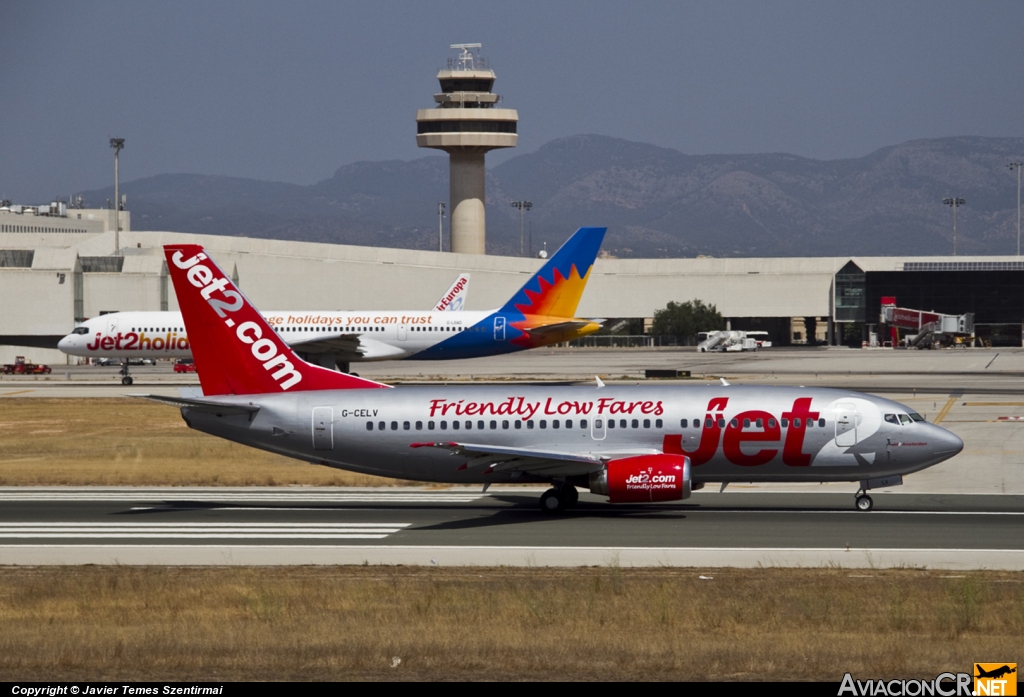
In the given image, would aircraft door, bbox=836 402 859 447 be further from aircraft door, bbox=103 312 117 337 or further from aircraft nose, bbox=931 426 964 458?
aircraft door, bbox=103 312 117 337

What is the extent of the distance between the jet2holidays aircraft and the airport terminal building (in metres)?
68.2

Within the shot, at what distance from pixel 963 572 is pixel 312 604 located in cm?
1341

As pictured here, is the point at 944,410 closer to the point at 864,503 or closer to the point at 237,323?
the point at 864,503

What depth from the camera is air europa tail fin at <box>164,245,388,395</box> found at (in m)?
34.5

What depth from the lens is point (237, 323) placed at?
3453 centimetres

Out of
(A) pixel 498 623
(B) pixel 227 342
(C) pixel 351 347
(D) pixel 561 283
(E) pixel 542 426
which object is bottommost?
(A) pixel 498 623

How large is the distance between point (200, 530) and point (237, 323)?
6226 millimetres

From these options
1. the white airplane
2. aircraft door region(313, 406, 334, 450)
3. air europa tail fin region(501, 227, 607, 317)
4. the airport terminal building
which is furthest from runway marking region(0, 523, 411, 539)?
the airport terminal building

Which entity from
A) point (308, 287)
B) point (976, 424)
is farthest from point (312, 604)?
point (308, 287)

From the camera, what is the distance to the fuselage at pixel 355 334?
81250mm

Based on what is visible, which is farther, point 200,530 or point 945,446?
point 945,446

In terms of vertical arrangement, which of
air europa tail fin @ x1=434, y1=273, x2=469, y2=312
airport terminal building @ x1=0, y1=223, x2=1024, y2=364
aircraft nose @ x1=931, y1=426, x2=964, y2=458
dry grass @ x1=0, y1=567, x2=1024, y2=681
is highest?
airport terminal building @ x1=0, y1=223, x2=1024, y2=364

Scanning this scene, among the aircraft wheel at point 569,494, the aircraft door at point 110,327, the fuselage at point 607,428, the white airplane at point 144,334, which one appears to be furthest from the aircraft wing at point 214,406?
the aircraft door at point 110,327

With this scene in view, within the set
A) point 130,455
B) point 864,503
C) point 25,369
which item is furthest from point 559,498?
point 25,369
